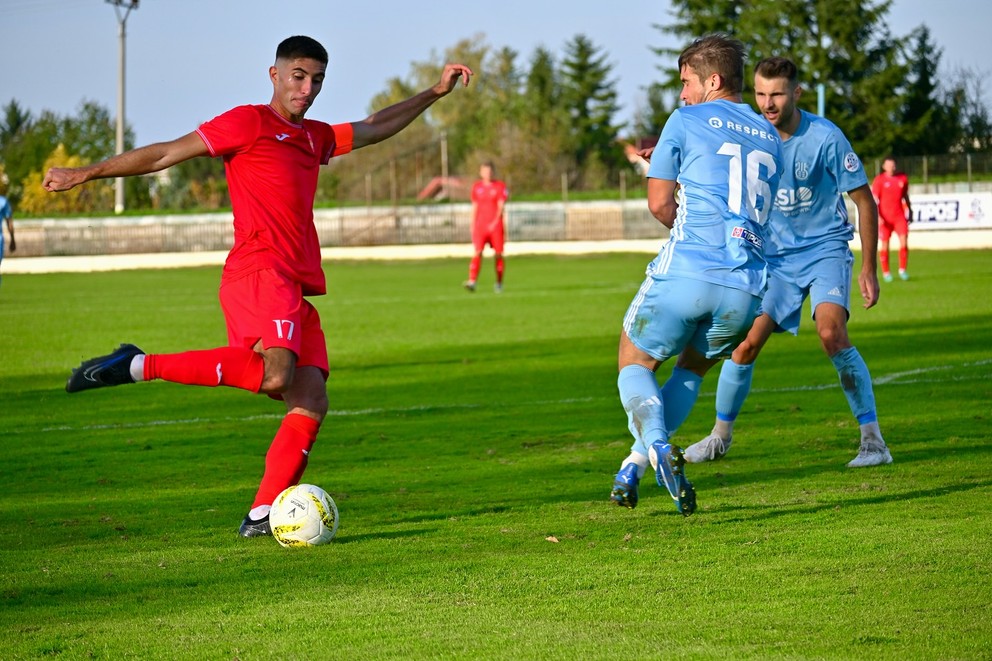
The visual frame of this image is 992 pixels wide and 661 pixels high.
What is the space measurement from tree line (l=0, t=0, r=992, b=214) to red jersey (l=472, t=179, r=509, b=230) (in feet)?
74.0

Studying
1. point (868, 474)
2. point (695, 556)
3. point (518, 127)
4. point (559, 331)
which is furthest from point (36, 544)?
point (518, 127)

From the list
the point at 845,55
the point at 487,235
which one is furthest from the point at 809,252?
the point at 845,55

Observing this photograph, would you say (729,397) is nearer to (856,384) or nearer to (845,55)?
(856,384)

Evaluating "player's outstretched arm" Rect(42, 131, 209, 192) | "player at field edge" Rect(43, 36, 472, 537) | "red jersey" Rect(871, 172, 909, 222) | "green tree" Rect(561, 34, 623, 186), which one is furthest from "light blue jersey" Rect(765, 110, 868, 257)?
"green tree" Rect(561, 34, 623, 186)

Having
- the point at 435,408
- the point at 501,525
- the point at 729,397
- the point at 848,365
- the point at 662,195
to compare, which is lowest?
the point at 435,408

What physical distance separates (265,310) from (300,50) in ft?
3.76

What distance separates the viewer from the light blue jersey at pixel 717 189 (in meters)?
5.30

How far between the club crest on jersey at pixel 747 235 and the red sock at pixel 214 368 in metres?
2.06

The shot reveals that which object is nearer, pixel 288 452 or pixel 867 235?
pixel 288 452

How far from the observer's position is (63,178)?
209 inches

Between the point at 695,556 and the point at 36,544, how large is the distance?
9.05 feet

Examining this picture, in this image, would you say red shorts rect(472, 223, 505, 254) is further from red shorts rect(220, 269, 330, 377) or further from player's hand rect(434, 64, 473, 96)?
red shorts rect(220, 269, 330, 377)

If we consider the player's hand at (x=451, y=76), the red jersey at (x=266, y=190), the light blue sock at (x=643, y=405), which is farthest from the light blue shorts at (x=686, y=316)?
the player's hand at (x=451, y=76)

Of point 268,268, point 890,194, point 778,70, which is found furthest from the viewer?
point 890,194
